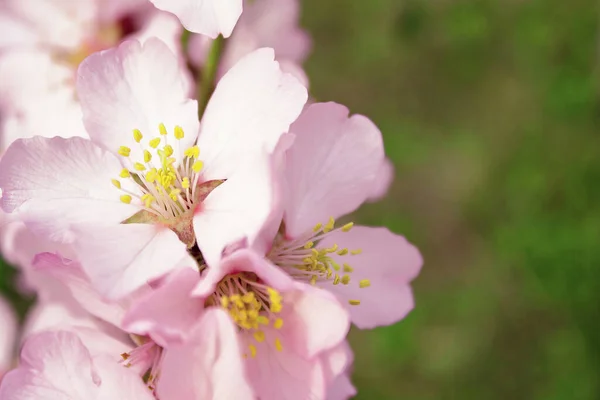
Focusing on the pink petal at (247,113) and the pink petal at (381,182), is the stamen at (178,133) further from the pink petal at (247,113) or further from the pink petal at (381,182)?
the pink petal at (381,182)

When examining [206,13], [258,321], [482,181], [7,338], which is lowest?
[482,181]

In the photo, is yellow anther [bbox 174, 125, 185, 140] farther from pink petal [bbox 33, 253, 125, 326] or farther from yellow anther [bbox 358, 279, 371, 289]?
yellow anther [bbox 358, 279, 371, 289]

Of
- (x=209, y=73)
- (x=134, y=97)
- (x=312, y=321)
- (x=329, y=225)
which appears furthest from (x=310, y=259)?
(x=209, y=73)

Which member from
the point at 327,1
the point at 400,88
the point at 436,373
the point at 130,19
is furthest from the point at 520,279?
the point at 130,19

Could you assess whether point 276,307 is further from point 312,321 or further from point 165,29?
point 165,29

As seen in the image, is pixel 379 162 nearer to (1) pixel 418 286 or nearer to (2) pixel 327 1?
(1) pixel 418 286

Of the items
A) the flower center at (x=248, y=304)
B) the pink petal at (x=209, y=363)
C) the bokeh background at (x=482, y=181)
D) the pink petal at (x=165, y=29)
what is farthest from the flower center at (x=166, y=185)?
the bokeh background at (x=482, y=181)
